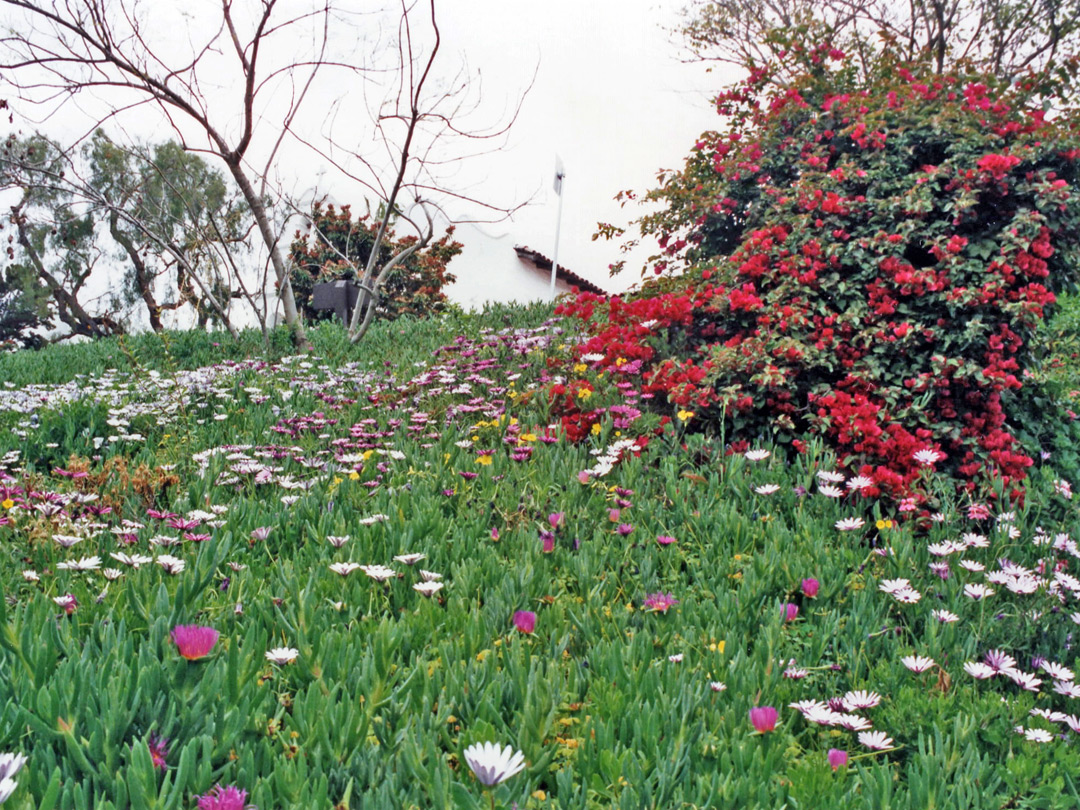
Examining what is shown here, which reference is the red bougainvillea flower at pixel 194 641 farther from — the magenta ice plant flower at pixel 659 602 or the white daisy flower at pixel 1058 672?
the white daisy flower at pixel 1058 672

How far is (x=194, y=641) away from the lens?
150 centimetres

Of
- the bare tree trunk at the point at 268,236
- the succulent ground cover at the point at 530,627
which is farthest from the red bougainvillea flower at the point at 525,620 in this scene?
the bare tree trunk at the point at 268,236

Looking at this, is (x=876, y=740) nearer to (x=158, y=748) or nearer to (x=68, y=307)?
(x=158, y=748)

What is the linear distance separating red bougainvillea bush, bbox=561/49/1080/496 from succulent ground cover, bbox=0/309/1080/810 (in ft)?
0.81

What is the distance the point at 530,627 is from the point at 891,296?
328 cm

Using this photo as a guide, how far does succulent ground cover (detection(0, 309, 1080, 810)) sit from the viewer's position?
155cm

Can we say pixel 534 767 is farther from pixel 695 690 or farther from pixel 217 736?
pixel 217 736

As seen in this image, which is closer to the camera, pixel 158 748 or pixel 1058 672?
pixel 158 748

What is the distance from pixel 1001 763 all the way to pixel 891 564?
1.06m

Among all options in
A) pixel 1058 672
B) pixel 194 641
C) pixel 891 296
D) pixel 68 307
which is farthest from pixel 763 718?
pixel 68 307

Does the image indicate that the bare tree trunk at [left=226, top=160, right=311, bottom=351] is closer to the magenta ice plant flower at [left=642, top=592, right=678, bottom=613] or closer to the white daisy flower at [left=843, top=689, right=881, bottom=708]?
the magenta ice plant flower at [left=642, top=592, right=678, bottom=613]

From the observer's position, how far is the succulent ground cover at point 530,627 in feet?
5.08

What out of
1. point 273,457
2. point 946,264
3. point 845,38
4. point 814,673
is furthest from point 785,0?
point 814,673

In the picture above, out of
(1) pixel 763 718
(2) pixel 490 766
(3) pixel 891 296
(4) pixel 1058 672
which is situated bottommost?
(4) pixel 1058 672
